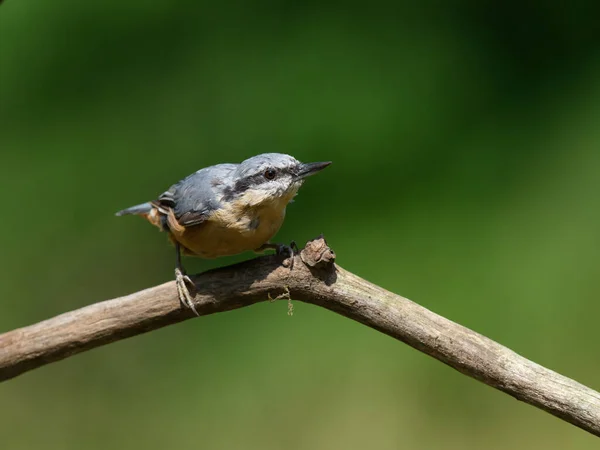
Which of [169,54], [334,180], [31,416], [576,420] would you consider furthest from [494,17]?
[31,416]

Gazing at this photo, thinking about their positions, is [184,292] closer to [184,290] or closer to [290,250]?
[184,290]

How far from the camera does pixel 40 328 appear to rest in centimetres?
288

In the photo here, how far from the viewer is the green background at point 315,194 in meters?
4.28

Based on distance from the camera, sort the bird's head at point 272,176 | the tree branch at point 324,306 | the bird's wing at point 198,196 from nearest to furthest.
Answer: the tree branch at point 324,306
the bird's head at point 272,176
the bird's wing at point 198,196

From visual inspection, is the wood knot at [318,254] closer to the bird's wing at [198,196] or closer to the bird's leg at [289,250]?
the bird's leg at [289,250]

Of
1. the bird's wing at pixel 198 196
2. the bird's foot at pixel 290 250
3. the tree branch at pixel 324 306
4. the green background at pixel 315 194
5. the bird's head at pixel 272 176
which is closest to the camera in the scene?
the tree branch at pixel 324 306

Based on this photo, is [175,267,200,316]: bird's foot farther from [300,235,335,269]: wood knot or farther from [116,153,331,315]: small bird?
[300,235,335,269]: wood knot

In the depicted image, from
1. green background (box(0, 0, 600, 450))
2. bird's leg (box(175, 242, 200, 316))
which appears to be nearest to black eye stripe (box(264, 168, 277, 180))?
bird's leg (box(175, 242, 200, 316))

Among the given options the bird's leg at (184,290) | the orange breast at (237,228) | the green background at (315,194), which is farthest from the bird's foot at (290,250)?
the green background at (315,194)

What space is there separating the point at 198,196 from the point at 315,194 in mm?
2125

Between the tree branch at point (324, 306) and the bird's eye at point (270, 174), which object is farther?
the bird's eye at point (270, 174)

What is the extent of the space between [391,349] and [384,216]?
90 cm

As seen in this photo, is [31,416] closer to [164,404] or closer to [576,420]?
[164,404]

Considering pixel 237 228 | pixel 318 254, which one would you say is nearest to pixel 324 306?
pixel 318 254
